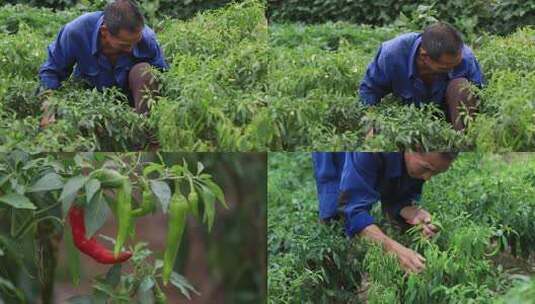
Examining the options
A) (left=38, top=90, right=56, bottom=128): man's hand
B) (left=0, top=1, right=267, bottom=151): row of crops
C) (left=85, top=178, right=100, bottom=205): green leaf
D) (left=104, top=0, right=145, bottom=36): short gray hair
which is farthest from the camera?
(left=104, top=0, right=145, bottom=36): short gray hair

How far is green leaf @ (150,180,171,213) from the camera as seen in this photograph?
5.28 ft

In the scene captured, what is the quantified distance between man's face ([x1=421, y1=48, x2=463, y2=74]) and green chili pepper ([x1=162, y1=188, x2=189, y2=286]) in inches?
77.3

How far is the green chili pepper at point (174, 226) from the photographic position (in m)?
1.65

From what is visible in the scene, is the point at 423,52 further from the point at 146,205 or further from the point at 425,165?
the point at 146,205

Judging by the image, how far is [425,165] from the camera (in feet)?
8.46

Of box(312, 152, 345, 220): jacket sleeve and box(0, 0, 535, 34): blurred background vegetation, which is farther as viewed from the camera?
box(0, 0, 535, 34): blurred background vegetation

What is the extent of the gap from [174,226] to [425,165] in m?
1.09

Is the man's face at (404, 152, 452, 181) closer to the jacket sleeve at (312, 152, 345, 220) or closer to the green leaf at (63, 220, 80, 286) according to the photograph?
the jacket sleeve at (312, 152, 345, 220)

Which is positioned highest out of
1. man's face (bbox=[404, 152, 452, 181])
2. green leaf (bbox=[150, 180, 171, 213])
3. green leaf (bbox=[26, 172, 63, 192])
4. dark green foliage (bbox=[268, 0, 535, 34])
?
green leaf (bbox=[150, 180, 171, 213])

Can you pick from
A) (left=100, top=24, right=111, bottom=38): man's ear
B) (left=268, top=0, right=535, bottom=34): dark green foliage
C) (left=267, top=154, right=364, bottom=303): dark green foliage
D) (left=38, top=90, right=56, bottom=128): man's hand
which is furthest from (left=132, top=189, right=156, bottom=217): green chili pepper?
(left=268, top=0, right=535, bottom=34): dark green foliage

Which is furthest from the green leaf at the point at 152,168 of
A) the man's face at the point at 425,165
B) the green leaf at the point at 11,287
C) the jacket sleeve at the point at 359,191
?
the man's face at the point at 425,165

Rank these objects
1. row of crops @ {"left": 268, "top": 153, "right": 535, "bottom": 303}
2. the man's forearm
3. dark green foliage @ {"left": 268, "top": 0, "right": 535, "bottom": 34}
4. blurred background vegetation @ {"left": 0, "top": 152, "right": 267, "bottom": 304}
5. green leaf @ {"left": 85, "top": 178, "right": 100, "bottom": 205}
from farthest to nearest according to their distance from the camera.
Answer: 1. dark green foliage @ {"left": 268, "top": 0, "right": 535, "bottom": 34}
2. the man's forearm
3. row of crops @ {"left": 268, "top": 153, "right": 535, "bottom": 303}
4. blurred background vegetation @ {"left": 0, "top": 152, "right": 267, "bottom": 304}
5. green leaf @ {"left": 85, "top": 178, "right": 100, "bottom": 205}

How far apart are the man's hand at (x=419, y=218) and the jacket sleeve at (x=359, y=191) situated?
92 mm

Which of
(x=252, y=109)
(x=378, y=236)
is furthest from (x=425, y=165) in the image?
(x=252, y=109)
